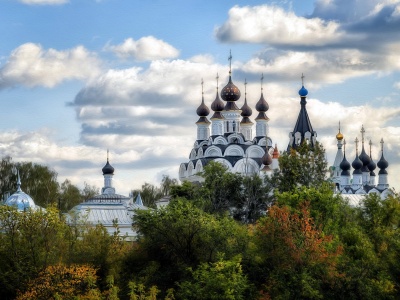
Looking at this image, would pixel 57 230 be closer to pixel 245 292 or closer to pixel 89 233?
pixel 89 233

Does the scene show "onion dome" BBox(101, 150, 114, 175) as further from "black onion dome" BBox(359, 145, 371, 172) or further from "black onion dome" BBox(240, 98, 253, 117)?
"black onion dome" BBox(359, 145, 371, 172)

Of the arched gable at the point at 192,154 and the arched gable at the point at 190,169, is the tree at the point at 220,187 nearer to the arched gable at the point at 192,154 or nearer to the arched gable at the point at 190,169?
the arched gable at the point at 190,169

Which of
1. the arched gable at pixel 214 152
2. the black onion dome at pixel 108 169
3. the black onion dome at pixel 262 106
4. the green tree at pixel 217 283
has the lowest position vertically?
the green tree at pixel 217 283

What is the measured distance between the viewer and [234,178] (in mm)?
49094

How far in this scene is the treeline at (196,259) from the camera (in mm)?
28531

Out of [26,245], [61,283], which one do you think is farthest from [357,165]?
[61,283]

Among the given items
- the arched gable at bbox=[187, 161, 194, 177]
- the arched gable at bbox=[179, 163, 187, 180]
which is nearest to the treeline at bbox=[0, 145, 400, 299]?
the arched gable at bbox=[187, 161, 194, 177]

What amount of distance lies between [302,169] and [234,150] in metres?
21.4

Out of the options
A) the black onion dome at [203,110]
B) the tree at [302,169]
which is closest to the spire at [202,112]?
the black onion dome at [203,110]

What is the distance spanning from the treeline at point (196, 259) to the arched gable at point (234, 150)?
33.1 metres

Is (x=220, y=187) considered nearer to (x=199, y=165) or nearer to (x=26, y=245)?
(x=26, y=245)

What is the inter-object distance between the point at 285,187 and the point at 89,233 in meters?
15.9

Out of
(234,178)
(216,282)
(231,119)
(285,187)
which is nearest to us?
(216,282)

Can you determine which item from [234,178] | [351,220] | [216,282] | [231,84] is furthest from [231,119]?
[216,282]
